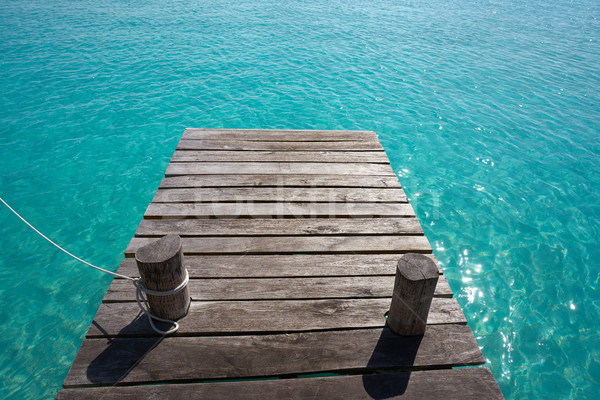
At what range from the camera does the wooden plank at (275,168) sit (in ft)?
14.5

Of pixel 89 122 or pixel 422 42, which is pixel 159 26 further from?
pixel 422 42

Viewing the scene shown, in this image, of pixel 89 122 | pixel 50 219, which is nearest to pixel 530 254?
pixel 50 219

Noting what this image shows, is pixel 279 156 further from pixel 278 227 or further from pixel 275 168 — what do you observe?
pixel 278 227

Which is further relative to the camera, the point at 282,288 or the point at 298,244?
the point at 298,244

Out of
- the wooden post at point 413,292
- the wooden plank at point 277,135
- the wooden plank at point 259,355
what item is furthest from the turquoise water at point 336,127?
the wooden post at point 413,292

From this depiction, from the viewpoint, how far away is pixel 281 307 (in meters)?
2.73

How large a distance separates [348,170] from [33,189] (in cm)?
567

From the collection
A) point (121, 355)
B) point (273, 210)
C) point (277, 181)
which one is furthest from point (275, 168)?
point (121, 355)

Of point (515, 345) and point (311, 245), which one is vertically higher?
point (311, 245)

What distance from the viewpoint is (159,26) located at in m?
15.5

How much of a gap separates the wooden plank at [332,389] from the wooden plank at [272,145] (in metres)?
3.39

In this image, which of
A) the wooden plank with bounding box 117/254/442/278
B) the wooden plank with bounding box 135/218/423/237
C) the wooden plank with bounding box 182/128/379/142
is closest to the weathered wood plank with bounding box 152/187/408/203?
the wooden plank with bounding box 135/218/423/237

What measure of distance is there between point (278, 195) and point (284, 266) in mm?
1132

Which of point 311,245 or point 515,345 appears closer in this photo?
point 311,245
